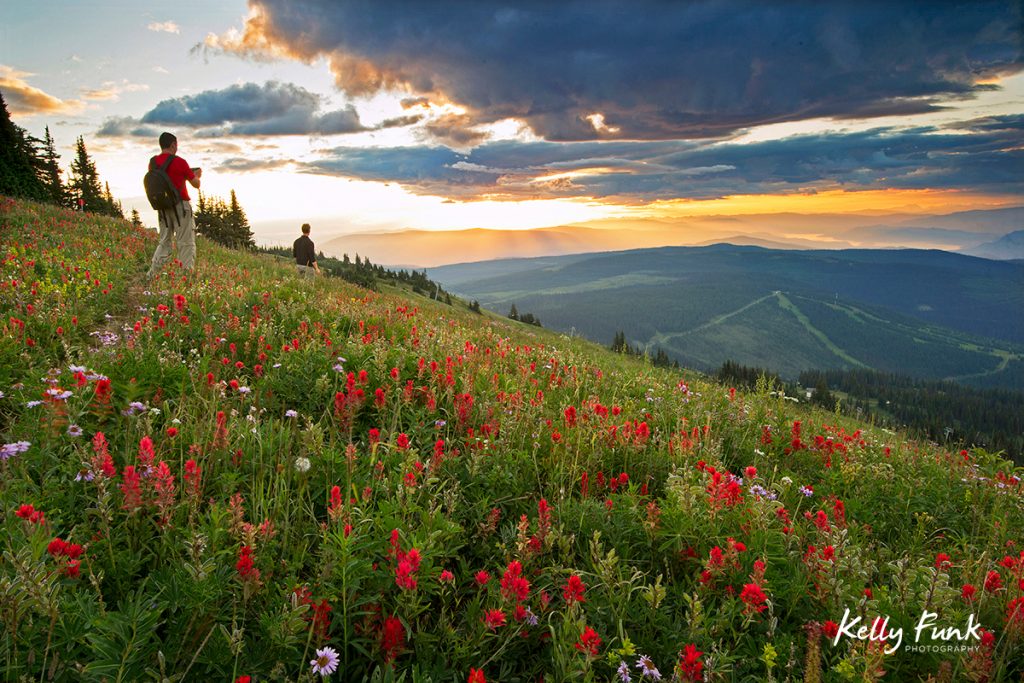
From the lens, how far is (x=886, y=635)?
8.36ft

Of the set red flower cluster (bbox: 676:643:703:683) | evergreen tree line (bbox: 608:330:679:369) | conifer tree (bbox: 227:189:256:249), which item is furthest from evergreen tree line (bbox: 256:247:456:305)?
red flower cluster (bbox: 676:643:703:683)

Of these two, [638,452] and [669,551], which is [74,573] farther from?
[638,452]

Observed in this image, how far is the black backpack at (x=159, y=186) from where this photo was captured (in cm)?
1222

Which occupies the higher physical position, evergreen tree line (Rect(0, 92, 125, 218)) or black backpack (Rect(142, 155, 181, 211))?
evergreen tree line (Rect(0, 92, 125, 218))

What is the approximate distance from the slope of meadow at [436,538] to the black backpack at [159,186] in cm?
724

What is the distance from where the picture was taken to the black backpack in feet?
40.1

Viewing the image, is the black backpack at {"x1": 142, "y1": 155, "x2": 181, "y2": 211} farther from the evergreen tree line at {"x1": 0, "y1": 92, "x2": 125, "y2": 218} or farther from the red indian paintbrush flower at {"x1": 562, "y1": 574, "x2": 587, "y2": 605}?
the evergreen tree line at {"x1": 0, "y1": 92, "x2": 125, "y2": 218}

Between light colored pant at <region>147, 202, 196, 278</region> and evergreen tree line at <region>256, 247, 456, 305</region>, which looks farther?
evergreen tree line at <region>256, 247, 456, 305</region>

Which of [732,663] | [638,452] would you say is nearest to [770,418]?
[638,452]

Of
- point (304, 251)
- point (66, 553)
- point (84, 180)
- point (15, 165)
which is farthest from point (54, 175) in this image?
point (66, 553)

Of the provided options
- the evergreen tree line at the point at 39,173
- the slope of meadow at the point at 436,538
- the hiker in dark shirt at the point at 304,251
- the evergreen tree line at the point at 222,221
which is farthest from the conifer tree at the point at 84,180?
the slope of meadow at the point at 436,538

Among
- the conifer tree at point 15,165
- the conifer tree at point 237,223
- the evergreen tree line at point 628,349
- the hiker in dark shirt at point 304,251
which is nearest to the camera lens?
the evergreen tree line at point 628,349

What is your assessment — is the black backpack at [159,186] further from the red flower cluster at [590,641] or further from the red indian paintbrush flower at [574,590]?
the red flower cluster at [590,641]

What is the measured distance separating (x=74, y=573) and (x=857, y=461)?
256 inches
